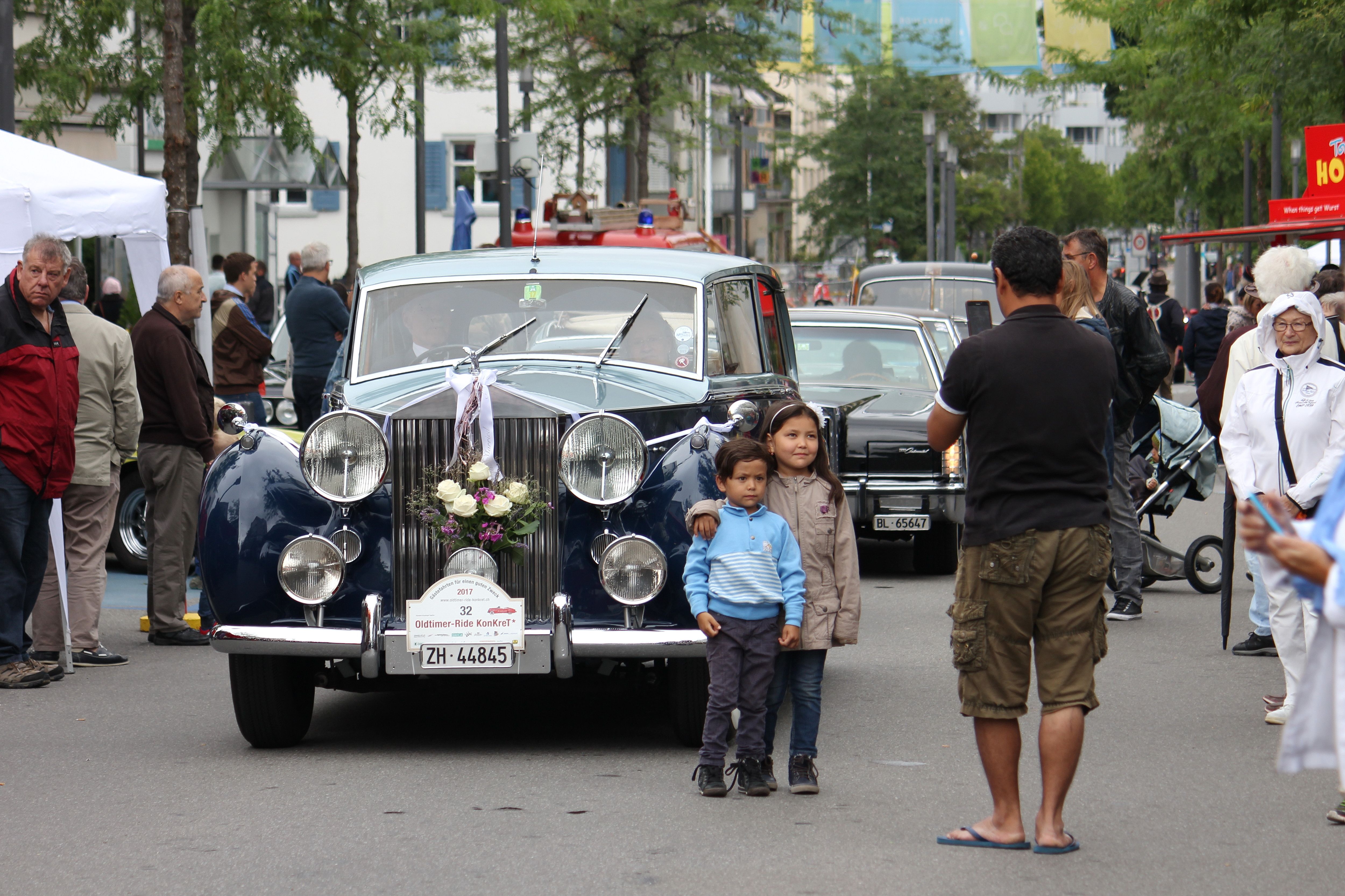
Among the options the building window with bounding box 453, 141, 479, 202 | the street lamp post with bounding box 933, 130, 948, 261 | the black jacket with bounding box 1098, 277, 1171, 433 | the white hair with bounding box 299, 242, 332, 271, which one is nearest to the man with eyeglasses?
the black jacket with bounding box 1098, 277, 1171, 433

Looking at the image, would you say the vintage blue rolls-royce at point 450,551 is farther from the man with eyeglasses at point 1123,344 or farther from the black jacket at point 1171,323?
the black jacket at point 1171,323

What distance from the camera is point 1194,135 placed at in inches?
1549

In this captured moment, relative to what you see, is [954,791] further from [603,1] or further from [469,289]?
[603,1]

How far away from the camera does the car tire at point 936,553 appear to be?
12836mm

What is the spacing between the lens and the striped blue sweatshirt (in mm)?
6047

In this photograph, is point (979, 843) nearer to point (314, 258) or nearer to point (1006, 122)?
point (314, 258)

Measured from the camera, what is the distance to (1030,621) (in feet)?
17.8

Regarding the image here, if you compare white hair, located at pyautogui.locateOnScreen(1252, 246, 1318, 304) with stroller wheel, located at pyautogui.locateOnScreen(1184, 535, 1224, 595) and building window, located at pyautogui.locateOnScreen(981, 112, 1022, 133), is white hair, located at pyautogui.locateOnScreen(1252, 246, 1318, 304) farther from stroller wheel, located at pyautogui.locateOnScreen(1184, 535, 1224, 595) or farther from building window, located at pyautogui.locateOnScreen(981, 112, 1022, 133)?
building window, located at pyautogui.locateOnScreen(981, 112, 1022, 133)

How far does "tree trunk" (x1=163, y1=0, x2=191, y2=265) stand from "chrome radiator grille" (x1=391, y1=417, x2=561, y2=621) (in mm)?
7170

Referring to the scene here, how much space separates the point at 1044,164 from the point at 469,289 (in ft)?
346

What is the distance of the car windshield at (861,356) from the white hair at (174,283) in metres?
5.37

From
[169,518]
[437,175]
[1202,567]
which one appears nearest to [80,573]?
[169,518]

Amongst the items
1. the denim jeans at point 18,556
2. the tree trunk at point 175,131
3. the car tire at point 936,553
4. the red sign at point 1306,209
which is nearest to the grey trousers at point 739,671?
the denim jeans at point 18,556

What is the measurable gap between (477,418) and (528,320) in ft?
4.13
